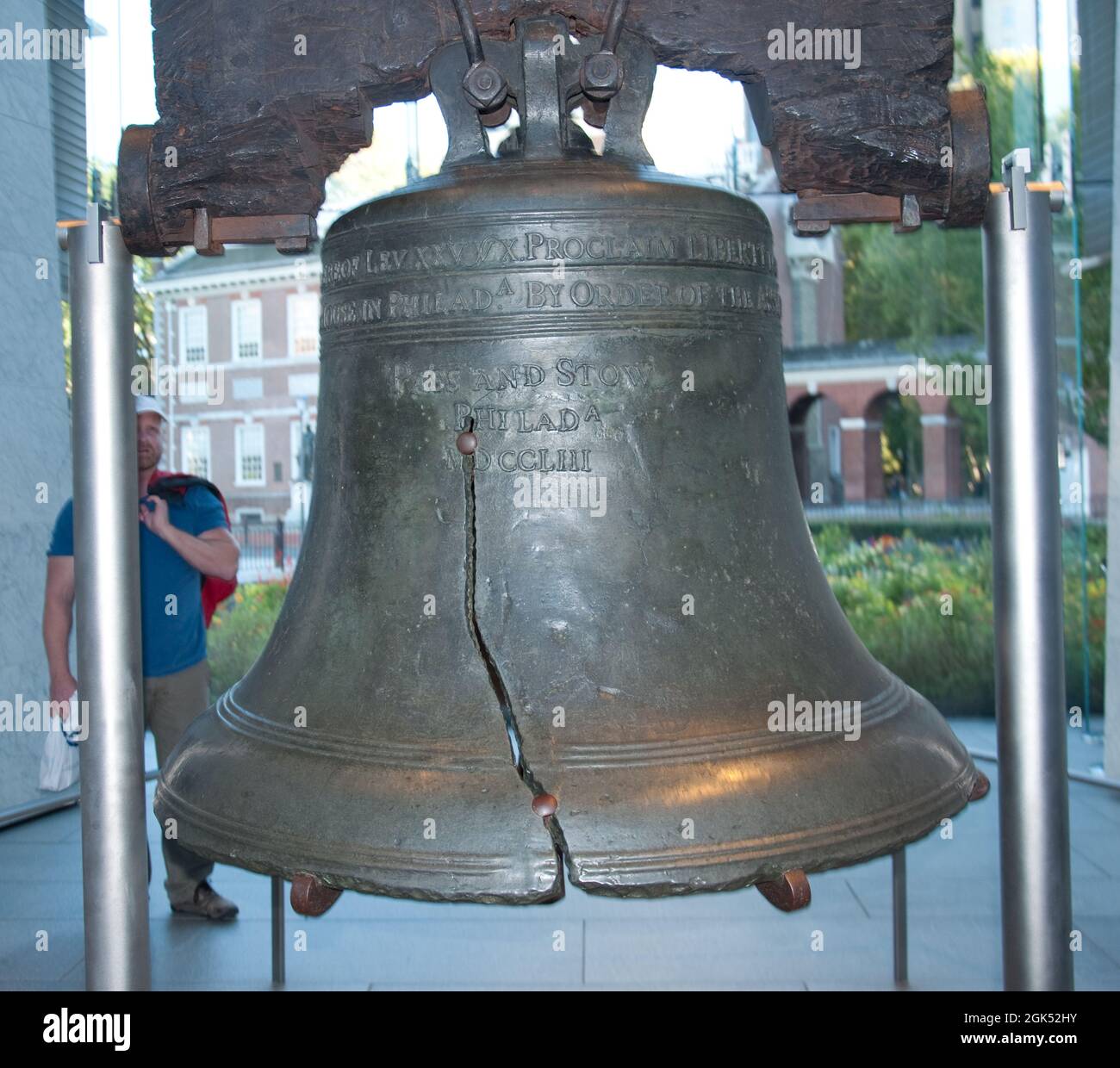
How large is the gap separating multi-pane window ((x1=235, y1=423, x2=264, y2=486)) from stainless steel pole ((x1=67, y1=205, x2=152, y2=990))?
7.46 metres

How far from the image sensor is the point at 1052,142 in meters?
8.98

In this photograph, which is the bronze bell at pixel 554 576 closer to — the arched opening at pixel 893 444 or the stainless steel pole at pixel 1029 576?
the stainless steel pole at pixel 1029 576

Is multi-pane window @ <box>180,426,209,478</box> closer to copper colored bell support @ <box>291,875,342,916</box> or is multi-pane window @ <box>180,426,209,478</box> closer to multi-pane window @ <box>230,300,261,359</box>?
multi-pane window @ <box>230,300,261,359</box>

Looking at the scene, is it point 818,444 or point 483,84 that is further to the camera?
point 818,444

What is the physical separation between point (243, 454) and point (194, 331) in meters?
1.32

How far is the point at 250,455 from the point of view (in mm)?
9844

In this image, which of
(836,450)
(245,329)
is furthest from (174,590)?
(836,450)

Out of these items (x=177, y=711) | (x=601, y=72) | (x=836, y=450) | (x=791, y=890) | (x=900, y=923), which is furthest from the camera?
(x=836, y=450)

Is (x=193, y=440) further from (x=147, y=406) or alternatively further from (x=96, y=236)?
(x=96, y=236)

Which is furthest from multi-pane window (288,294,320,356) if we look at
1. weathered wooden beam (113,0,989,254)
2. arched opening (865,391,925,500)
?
weathered wooden beam (113,0,989,254)

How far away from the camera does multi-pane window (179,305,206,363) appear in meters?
10.4

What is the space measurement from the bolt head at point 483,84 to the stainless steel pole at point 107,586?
0.79 m
